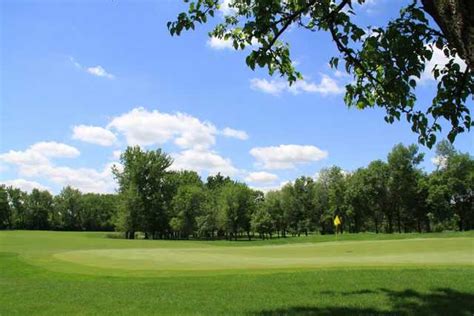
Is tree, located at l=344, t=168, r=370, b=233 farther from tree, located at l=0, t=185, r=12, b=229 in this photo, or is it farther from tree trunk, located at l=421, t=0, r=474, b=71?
tree trunk, located at l=421, t=0, r=474, b=71

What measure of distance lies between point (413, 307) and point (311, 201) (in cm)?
9537

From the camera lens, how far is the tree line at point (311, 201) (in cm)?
8300

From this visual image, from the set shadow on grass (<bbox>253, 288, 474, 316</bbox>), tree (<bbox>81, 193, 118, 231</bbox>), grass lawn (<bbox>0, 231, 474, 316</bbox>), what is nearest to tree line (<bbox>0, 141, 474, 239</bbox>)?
tree (<bbox>81, 193, 118, 231</bbox>)

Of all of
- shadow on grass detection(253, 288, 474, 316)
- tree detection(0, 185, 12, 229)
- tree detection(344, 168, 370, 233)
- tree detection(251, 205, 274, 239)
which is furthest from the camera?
tree detection(0, 185, 12, 229)

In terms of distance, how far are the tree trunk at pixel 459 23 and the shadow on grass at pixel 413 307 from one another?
769 cm

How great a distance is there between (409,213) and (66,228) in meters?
83.4

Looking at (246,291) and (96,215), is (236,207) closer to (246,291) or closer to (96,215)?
(96,215)

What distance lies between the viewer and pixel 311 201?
344 ft

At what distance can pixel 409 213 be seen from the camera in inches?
3440

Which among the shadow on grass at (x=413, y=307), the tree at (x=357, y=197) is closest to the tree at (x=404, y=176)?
the tree at (x=357, y=197)

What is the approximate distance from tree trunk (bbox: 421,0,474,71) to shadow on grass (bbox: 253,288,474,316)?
303 inches

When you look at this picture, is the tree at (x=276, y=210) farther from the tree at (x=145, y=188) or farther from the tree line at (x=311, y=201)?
the tree at (x=145, y=188)

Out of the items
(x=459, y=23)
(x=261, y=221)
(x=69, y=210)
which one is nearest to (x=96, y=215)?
(x=69, y=210)

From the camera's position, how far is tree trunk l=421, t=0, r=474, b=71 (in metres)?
3.31
